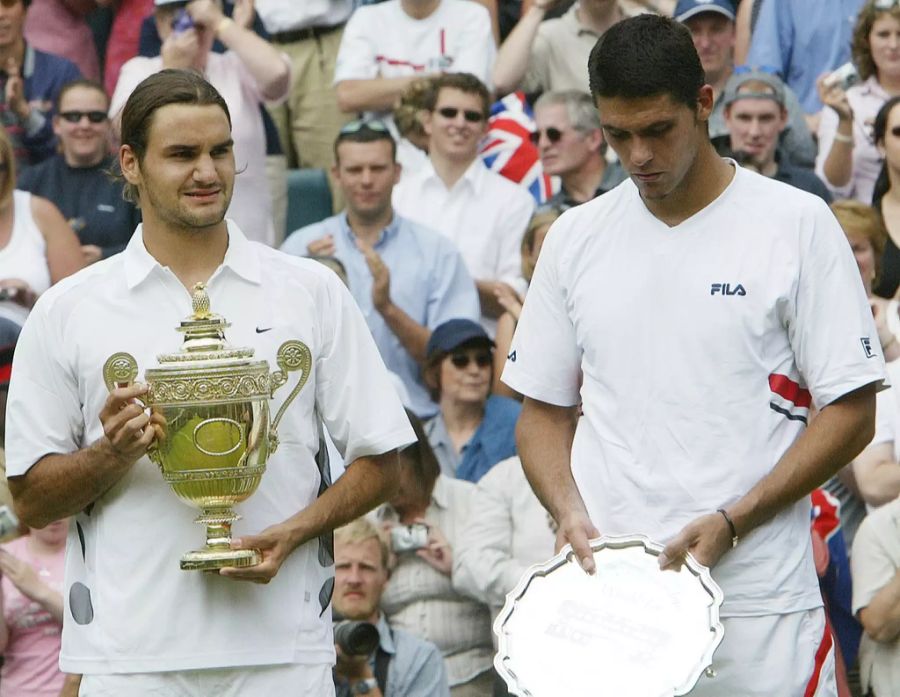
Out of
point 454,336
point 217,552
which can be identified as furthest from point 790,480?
point 454,336

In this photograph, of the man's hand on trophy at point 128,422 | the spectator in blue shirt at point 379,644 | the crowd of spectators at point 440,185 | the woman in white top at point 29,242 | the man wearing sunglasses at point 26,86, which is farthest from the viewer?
the man wearing sunglasses at point 26,86

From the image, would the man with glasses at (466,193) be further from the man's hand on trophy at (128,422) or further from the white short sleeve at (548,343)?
the man's hand on trophy at (128,422)

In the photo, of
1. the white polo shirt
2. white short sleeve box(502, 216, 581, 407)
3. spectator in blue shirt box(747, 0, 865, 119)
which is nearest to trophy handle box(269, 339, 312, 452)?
the white polo shirt

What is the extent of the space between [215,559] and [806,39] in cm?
711

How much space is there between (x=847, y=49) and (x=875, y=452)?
4.01m

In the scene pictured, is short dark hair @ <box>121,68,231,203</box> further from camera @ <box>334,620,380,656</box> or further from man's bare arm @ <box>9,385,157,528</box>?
camera @ <box>334,620,380,656</box>

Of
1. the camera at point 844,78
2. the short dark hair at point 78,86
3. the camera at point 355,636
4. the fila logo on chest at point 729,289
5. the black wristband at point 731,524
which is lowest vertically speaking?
the camera at point 355,636

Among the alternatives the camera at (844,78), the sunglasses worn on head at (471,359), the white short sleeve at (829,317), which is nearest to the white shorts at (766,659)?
the white short sleeve at (829,317)

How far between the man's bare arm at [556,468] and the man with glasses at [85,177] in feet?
16.0

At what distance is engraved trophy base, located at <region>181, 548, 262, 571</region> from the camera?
4234mm

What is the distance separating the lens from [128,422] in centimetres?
414

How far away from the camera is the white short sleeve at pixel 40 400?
4449mm

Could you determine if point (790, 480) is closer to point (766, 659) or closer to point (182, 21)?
point (766, 659)

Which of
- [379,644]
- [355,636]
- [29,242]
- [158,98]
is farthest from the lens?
[29,242]
